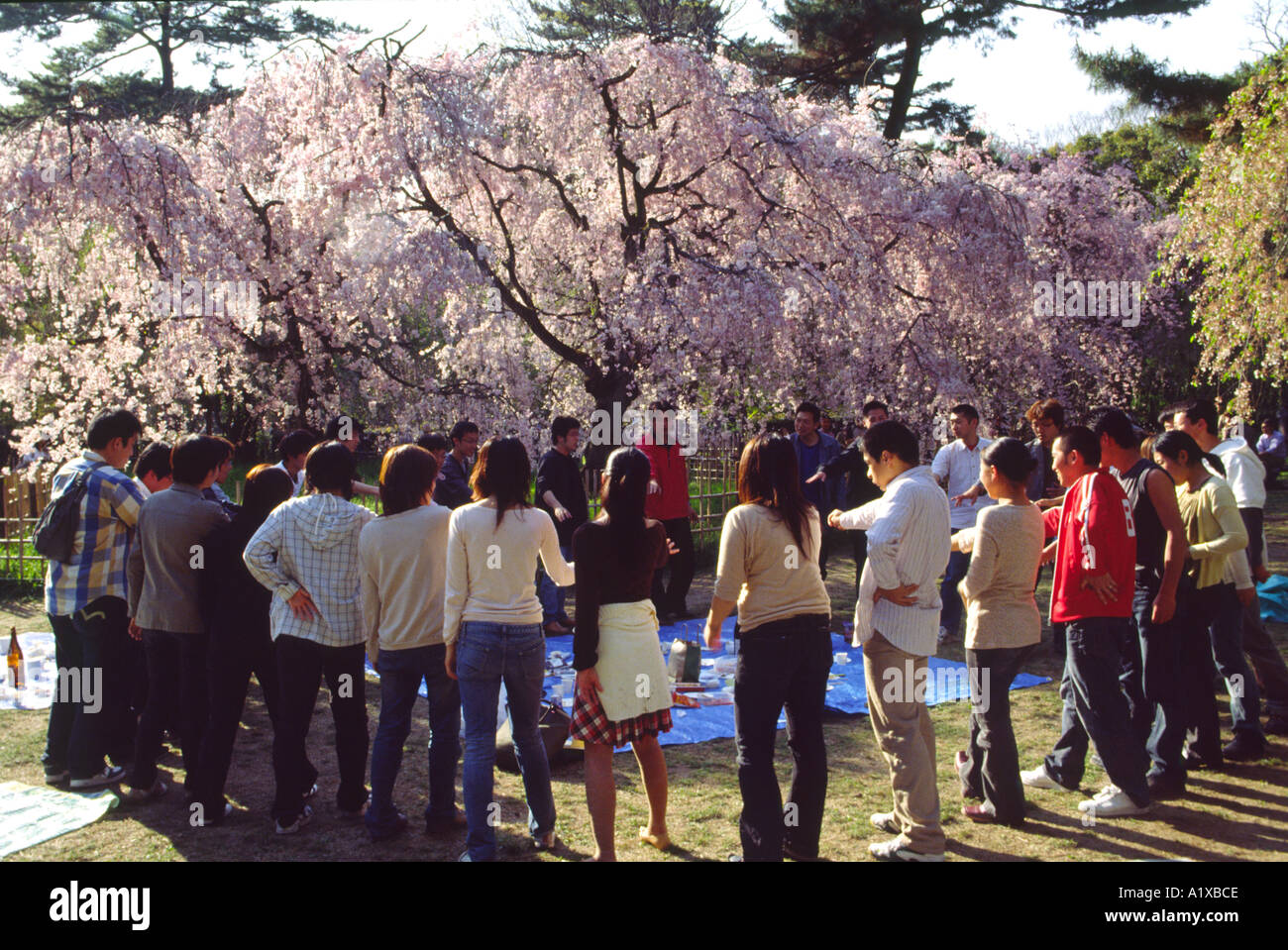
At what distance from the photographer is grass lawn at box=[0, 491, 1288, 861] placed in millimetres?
4066

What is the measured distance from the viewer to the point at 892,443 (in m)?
4.00

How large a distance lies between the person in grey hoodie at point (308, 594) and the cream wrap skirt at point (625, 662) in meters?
1.29

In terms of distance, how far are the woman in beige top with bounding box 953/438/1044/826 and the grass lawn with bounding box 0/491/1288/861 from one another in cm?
32

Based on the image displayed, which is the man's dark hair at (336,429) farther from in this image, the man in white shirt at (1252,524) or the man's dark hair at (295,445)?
the man in white shirt at (1252,524)

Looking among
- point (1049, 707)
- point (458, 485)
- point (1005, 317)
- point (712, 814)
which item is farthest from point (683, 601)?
point (1005, 317)

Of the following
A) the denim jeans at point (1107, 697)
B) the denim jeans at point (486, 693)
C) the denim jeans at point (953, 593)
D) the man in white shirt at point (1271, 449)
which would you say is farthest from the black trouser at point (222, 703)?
the man in white shirt at point (1271, 449)

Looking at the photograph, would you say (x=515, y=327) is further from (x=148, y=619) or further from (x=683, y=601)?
(x=148, y=619)

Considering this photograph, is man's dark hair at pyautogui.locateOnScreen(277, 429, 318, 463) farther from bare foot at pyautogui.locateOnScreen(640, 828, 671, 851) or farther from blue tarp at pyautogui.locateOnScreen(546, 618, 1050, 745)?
bare foot at pyautogui.locateOnScreen(640, 828, 671, 851)

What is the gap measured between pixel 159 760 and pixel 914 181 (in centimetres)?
1150

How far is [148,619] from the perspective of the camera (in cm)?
452

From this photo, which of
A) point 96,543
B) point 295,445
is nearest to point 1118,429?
point 295,445

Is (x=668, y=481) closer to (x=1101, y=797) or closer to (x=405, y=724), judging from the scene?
(x=405, y=724)

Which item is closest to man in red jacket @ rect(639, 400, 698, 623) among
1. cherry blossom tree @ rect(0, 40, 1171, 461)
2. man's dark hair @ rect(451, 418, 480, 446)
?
man's dark hair @ rect(451, 418, 480, 446)

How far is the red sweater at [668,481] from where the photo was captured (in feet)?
27.3
